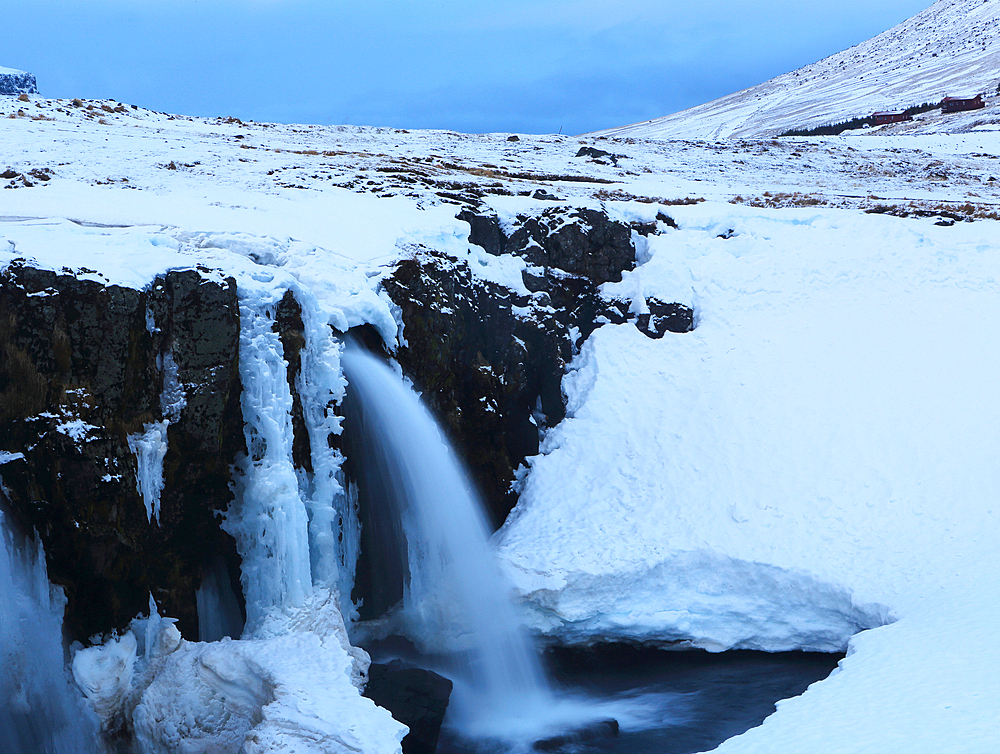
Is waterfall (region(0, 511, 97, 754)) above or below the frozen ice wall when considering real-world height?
below

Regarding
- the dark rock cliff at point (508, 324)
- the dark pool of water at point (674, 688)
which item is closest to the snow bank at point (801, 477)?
the dark pool of water at point (674, 688)

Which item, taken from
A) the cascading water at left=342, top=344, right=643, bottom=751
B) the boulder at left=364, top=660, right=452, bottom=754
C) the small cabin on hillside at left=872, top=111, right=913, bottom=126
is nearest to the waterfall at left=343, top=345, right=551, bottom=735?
the cascading water at left=342, top=344, right=643, bottom=751

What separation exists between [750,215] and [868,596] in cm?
1139

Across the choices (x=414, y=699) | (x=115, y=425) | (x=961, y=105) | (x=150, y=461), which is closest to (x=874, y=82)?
(x=961, y=105)

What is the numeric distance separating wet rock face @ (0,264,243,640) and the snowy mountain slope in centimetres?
6084

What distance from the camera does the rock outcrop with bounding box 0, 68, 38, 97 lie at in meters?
58.8

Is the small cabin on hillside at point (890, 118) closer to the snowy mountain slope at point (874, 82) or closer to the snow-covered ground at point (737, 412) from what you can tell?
the snowy mountain slope at point (874, 82)

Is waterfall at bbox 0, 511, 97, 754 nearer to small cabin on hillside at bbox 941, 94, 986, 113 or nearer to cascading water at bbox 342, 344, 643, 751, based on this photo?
cascading water at bbox 342, 344, 643, 751

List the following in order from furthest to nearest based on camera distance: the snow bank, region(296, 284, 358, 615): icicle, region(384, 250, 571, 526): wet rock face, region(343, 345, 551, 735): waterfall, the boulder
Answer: region(384, 250, 571, 526): wet rock face
region(343, 345, 551, 735): waterfall
region(296, 284, 358, 615): icicle
the snow bank
the boulder

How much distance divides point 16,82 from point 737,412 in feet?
224

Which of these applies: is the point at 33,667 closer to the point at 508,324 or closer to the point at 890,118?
the point at 508,324

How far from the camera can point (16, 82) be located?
60.7 metres

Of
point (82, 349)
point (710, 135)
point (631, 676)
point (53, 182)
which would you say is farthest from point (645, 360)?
point (710, 135)

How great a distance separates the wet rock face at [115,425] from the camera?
7.87 metres
